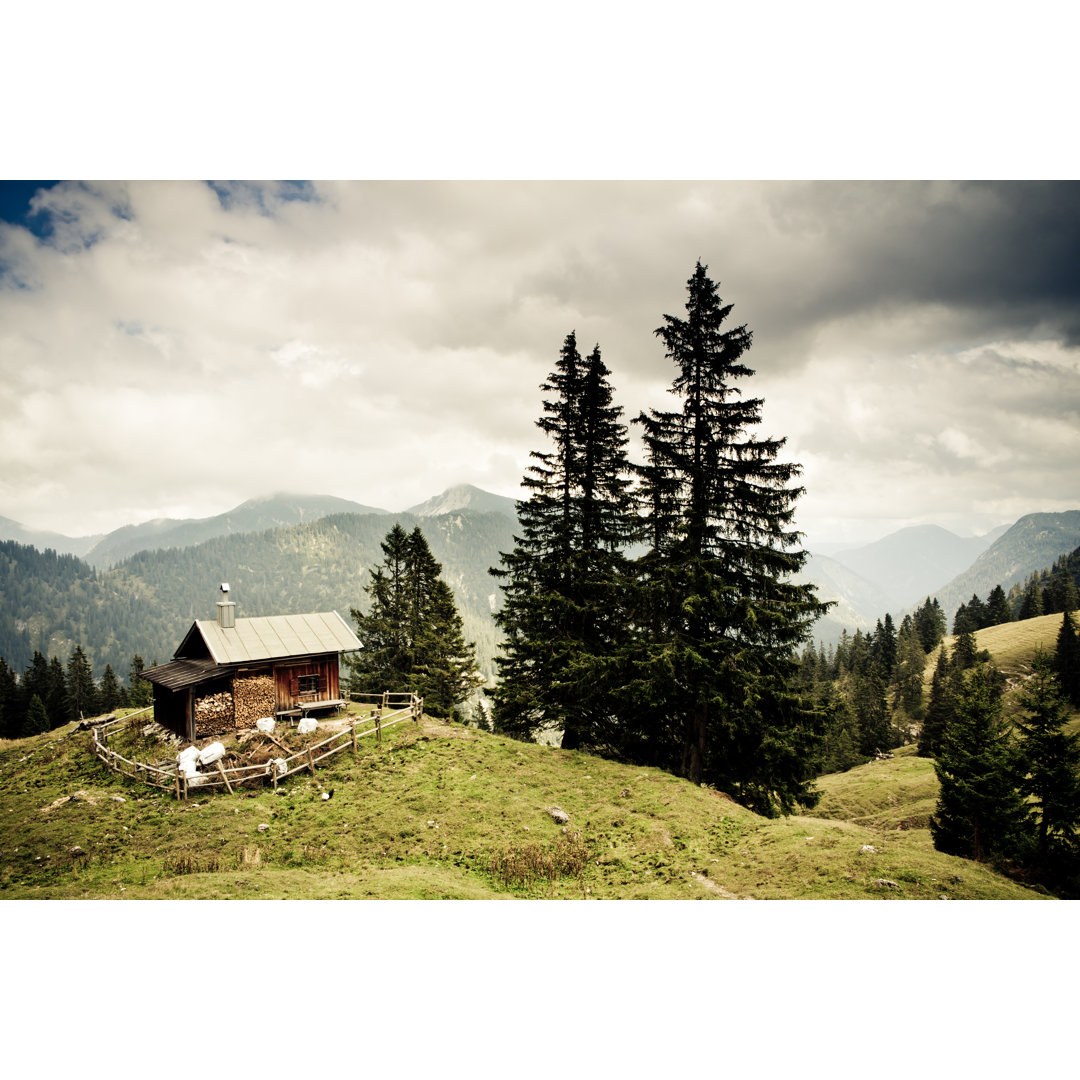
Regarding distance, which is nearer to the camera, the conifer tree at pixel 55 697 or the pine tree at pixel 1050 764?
the pine tree at pixel 1050 764

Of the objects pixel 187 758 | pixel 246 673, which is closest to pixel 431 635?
pixel 246 673

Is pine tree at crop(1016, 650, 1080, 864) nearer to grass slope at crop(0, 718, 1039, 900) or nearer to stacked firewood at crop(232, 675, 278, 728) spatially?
grass slope at crop(0, 718, 1039, 900)

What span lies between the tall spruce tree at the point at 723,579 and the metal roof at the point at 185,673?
1441cm

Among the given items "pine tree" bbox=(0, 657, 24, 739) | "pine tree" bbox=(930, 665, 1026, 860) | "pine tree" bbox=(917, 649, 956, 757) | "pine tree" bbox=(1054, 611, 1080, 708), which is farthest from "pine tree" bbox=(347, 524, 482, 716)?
"pine tree" bbox=(0, 657, 24, 739)

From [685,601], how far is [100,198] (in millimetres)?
17696

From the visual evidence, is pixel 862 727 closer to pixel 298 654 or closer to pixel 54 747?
pixel 298 654

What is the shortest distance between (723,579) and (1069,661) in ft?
45.0

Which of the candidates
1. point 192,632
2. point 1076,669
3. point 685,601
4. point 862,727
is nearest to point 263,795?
A: point 192,632

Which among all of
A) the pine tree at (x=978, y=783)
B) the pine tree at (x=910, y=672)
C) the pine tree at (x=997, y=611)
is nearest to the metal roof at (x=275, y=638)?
the pine tree at (x=978, y=783)

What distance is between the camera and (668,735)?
14.6 meters

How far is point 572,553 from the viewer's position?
15484mm

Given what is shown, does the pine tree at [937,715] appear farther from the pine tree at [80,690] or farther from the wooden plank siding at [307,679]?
the pine tree at [80,690]

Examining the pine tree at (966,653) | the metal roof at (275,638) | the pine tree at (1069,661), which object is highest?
the metal roof at (275,638)

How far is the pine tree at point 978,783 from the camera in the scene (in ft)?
39.7
